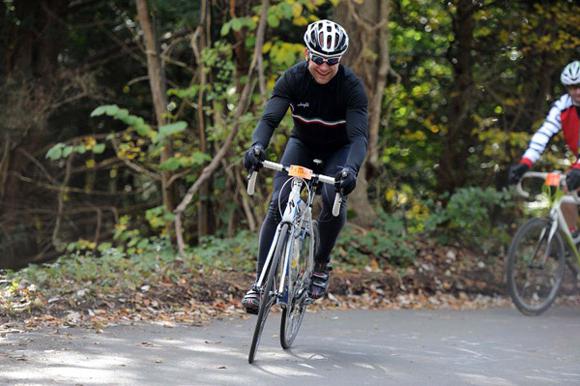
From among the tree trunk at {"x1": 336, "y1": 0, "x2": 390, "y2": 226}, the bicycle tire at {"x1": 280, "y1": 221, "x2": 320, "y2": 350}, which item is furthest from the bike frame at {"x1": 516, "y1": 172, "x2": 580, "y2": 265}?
the bicycle tire at {"x1": 280, "y1": 221, "x2": 320, "y2": 350}

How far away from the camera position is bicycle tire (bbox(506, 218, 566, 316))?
9.93 m

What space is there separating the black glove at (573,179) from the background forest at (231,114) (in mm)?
2829

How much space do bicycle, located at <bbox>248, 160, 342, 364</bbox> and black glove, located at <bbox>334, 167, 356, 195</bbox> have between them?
4 cm

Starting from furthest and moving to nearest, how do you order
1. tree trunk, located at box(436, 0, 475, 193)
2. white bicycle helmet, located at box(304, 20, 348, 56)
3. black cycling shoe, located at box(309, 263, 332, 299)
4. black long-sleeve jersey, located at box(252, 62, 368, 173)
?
tree trunk, located at box(436, 0, 475, 193), black cycling shoe, located at box(309, 263, 332, 299), black long-sleeve jersey, located at box(252, 62, 368, 173), white bicycle helmet, located at box(304, 20, 348, 56)

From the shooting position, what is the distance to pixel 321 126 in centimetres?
737

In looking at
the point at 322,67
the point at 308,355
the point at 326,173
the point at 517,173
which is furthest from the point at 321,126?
the point at 517,173

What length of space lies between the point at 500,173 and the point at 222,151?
5.76m

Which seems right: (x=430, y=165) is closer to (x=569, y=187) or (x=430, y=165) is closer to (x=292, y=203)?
(x=569, y=187)

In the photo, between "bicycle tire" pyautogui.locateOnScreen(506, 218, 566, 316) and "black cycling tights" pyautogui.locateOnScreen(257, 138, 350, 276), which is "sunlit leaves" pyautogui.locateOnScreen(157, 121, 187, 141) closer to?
"bicycle tire" pyautogui.locateOnScreen(506, 218, 566, 316)

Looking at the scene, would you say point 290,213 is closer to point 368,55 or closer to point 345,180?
point 345,180

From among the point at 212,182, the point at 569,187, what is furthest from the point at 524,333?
the point at 212,182

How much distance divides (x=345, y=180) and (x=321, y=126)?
2.76 ft

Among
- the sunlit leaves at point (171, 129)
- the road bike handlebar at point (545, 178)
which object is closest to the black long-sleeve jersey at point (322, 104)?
the road bike handlebar at point (545, 178)

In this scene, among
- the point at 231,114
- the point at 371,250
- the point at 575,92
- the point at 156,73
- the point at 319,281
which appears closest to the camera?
the point at 319,281
